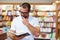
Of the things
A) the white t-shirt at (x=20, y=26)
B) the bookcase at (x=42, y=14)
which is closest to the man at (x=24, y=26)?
the white t-shirt at (x=20, y=26)

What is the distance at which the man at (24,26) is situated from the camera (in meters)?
2.78

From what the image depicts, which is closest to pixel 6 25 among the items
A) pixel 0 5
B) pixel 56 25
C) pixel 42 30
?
pixel 0 5

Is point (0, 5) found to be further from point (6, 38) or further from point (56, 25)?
point (6, 38)

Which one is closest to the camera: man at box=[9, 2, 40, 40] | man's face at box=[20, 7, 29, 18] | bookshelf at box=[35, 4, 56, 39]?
man at box=[9, 2, 40, 40]

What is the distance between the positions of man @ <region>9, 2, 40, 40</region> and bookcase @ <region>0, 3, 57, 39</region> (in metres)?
2.09

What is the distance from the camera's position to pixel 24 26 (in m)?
2.88

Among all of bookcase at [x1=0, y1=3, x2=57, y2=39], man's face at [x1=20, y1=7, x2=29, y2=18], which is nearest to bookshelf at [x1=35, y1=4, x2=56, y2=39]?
bookcase at [x1=0, y1=3, x2=57, y2=39]

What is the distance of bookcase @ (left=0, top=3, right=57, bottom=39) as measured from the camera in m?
5.08

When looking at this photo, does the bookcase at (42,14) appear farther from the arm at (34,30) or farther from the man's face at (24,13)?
the arm at (34,30)

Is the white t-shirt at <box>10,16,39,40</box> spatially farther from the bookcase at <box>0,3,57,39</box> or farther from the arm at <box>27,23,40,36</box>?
the bookcase at <box>0,3,57,39</box>

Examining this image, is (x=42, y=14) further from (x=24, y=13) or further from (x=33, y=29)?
(x=33, y=29)

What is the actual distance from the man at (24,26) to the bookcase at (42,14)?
6.86 feet

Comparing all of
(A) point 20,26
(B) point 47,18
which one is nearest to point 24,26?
(A) point 20,26

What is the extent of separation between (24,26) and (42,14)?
2.33 m
